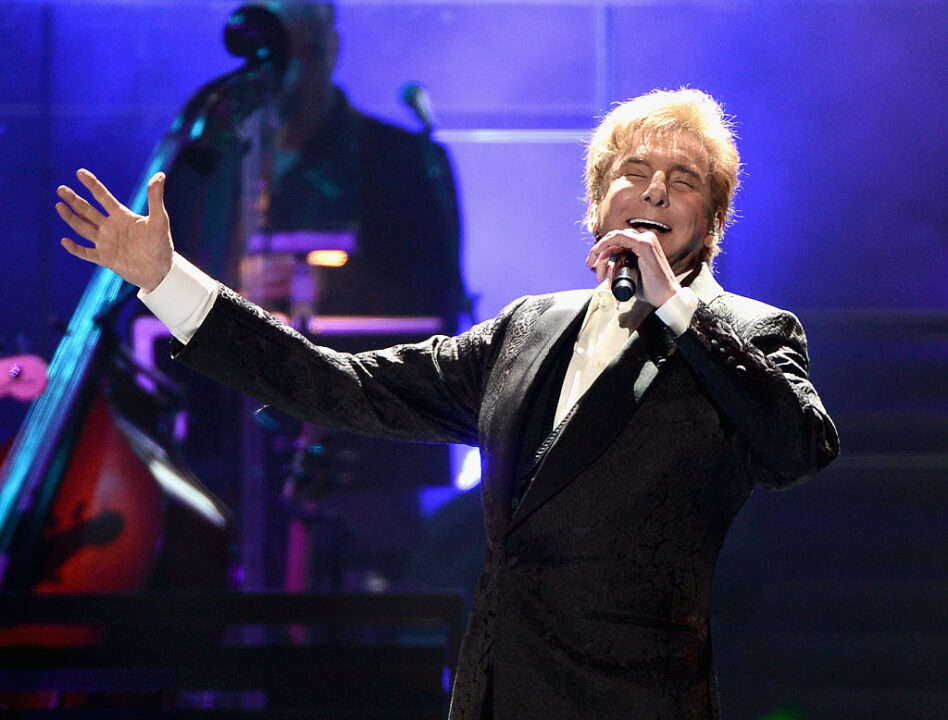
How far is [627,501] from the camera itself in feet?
3.53

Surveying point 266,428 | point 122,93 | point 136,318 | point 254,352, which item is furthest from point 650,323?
point 122,93

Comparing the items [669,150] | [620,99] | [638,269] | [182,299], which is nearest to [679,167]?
[669,150]

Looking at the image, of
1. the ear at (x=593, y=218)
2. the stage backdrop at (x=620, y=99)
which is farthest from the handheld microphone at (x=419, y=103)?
the ear at (x=593, y=218)

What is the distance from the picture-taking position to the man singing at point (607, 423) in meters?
1.05

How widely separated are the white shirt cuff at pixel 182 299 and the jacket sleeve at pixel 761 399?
54 centimetres

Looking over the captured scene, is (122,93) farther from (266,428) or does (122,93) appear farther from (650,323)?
(650,323)

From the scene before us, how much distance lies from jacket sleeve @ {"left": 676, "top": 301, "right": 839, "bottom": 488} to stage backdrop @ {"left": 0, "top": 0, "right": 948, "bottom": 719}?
2.18 meters

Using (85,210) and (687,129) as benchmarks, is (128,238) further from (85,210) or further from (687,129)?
(687,129)

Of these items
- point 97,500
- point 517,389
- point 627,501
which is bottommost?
point 627,501

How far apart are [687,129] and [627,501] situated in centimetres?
49

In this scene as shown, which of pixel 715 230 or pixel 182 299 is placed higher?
pixel 715 230

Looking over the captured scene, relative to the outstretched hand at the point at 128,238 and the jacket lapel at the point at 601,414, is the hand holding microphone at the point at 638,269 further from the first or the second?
the outstretched hand at the point at 128,238

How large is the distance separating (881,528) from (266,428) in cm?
191

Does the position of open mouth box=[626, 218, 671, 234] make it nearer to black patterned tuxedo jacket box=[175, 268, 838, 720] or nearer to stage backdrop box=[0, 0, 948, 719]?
black patterned tuxedo jacket box=[175, 268, 838, 720]
